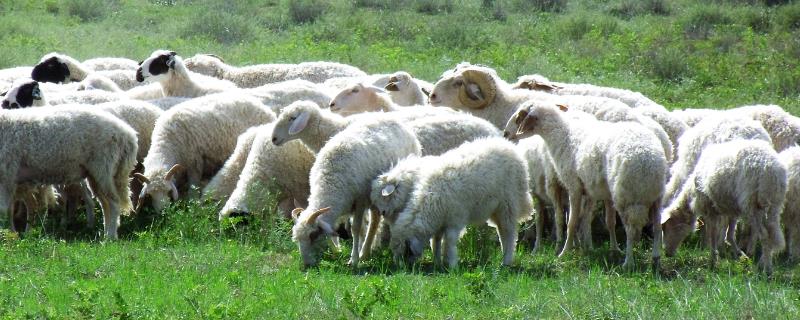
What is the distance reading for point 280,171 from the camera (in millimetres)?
11289

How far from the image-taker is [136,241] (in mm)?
10539

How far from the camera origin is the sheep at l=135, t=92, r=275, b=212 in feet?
39.7

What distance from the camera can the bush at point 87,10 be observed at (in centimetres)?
3061

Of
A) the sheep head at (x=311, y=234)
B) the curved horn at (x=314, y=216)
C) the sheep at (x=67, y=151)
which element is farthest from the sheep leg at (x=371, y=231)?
the sheep at (x=67, y=151)

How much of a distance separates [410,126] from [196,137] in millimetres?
2613

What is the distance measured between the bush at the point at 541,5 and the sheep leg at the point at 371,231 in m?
22.0

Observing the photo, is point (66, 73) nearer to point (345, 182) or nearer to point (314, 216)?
point (345, 182)

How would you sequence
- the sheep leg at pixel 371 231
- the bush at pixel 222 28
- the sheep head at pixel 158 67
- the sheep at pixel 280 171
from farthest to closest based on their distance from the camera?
the bush at pixel 222 28, the sheep head at pixel 158 67, the sheep at pixel 280 171, the sheep leg at pixel 371 231

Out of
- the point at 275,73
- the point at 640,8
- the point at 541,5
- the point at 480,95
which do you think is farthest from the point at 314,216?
the point at 541,5

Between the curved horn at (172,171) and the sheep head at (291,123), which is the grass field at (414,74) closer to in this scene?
the curved horn at (172,171)

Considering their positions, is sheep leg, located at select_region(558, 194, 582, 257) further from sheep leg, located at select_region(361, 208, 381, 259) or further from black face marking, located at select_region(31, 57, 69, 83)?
black face marking, located at select_region(31, 57, 69, 83)

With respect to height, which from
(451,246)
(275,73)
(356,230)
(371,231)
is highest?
(451,246)

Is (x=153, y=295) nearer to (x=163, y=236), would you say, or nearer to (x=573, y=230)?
(x=163, y=236)

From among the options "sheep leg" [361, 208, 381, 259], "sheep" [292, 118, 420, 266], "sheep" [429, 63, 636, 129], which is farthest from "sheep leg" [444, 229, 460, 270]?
"sheep" [429, 63, 636, 129]
